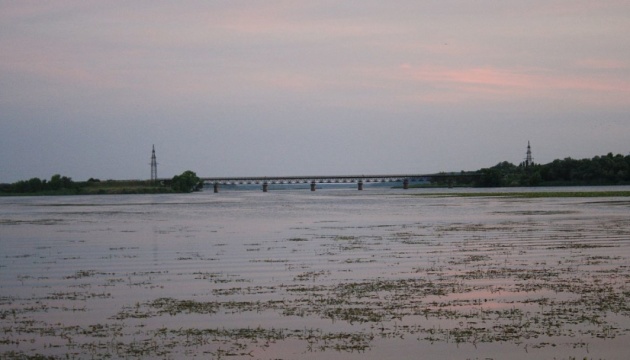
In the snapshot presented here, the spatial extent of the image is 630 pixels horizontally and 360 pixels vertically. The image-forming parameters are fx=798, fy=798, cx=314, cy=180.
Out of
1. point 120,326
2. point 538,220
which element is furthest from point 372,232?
point 120,326

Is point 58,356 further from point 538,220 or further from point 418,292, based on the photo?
point 538,220

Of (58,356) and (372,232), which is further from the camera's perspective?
(372,232)

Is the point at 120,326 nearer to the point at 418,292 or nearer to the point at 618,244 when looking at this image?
the point at 418,292

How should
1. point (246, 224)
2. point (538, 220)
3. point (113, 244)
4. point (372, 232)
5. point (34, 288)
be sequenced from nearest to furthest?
point (34, 288)
point (113, 244)
point (372, 232)
point (538, 220)
point (246, 224)

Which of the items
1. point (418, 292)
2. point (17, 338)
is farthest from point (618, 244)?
point (17, 338)

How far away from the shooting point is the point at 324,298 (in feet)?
67.8

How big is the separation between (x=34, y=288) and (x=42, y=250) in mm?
14223

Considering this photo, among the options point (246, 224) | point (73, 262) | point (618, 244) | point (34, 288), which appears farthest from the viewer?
point (246, 224)

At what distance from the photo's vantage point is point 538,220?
5338 centimetres

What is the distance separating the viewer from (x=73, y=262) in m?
31.5

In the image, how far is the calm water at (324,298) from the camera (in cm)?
1531

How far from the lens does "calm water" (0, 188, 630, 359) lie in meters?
15.3

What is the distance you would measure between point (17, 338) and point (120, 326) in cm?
216

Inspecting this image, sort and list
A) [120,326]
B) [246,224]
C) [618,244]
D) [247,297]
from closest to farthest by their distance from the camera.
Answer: [120,326] < [247,297] < [618,244] < [246,224]
